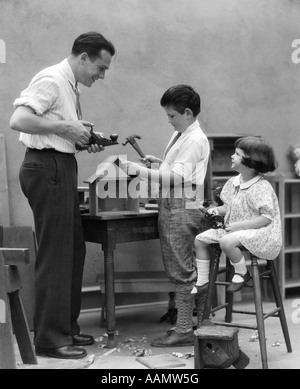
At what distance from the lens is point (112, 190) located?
15.9 feet

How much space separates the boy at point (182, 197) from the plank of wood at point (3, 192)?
119cm

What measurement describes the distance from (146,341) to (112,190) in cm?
120

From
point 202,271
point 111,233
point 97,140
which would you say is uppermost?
point 97,140

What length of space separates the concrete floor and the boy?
0.94 ft

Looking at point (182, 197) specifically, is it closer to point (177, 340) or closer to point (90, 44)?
point (177, 340)

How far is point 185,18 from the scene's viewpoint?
6.18 metres

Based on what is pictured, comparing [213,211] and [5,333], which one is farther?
[213,211]

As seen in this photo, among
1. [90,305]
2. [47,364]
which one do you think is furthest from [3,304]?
[90,305]

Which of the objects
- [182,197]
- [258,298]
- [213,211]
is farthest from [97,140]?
[258,298]

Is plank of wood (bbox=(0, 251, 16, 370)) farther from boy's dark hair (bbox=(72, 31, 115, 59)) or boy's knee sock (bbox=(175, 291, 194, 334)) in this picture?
boy's dark hair (bbox=(72, 31, 115, 59))

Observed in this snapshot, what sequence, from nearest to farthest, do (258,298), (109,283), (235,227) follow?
(258,298) < (235,227) < (109,283)

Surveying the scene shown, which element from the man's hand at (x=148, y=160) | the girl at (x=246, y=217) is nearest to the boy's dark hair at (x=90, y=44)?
the man's hand at (x=148, y=160)

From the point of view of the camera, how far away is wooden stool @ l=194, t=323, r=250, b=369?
4008 mm
